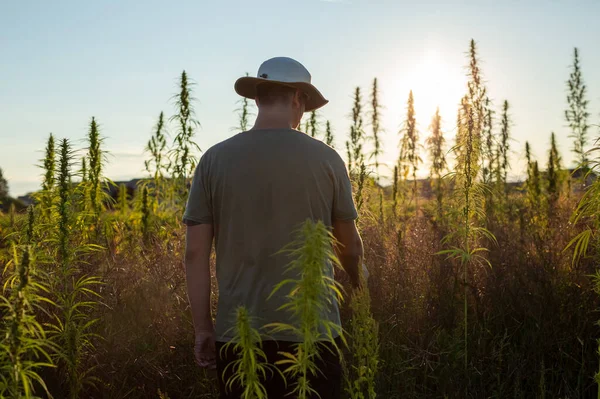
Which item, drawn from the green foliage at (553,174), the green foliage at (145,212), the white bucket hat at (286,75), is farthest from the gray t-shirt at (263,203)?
the green foliage at (553,174)

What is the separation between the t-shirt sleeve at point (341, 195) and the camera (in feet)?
10.4

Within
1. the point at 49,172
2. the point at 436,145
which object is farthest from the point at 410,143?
the point at 49,172

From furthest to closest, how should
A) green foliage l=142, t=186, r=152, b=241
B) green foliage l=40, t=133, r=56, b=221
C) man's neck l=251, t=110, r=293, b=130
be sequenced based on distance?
green foliage l=142, t=186, r=152, b=241, green foliage l=40, t=133, r=56, b=221, man's neck l=251, t=110, r=293, b=130

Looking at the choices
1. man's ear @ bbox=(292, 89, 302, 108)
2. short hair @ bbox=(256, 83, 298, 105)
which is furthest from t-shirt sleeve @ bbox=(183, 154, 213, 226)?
man's ear @ bbox=(292, 89, 302, 108)

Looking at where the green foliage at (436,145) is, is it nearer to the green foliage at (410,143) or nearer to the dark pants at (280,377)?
the green foliage at (410,143)

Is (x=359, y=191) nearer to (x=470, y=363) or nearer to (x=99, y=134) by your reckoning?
(x=470, y=363)

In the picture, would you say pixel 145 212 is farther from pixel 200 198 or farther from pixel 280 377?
pixel 280 377

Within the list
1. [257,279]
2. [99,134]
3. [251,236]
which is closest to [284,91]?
[251,236]

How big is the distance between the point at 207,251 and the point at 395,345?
2544 millimetres

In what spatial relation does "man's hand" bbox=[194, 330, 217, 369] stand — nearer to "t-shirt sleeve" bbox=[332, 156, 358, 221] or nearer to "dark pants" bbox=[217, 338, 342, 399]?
"dark pants" bbox=[217, 338, 342, 399]

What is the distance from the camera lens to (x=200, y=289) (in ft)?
10.7

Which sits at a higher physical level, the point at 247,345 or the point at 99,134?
the point at 99,134

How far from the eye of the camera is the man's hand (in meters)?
3.27

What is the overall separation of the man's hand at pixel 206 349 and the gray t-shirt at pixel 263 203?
0.18 meters
